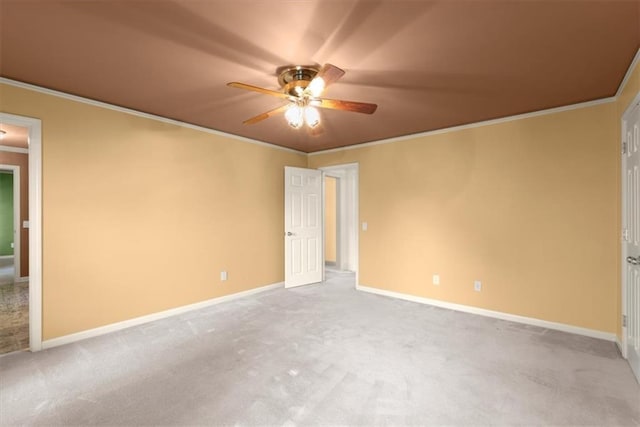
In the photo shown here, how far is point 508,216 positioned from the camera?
11.7ft

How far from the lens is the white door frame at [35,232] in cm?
Result: 270

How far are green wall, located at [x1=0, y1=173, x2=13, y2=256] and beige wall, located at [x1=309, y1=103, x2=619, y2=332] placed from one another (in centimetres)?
885

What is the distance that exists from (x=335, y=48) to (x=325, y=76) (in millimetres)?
250

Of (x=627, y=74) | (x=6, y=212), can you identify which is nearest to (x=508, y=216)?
(x=627, y=74)

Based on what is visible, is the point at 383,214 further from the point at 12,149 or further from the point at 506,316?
the point at 12,149

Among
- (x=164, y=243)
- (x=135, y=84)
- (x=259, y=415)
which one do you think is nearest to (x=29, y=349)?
(x=164, y=243)

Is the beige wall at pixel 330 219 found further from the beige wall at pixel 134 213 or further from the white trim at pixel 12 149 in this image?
the white trim at pixel 12 149

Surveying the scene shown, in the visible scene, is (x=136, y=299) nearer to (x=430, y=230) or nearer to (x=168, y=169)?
(x=168, y=169)

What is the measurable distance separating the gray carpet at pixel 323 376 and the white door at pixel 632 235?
0.25 meters

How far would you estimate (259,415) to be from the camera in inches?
73.4

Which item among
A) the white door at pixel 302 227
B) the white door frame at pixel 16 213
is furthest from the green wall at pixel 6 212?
the white door at pixel 302 227

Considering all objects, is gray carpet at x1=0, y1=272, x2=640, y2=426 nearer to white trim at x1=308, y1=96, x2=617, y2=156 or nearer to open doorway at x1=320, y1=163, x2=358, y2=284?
white trim at x1=308, y1=96, x2=617, y2=156

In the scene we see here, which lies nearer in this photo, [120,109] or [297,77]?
[297,77]

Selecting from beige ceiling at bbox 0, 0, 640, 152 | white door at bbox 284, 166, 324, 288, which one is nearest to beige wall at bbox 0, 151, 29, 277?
beige ceiling at bbox 0, 0, 640, 152
